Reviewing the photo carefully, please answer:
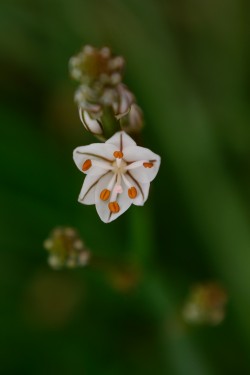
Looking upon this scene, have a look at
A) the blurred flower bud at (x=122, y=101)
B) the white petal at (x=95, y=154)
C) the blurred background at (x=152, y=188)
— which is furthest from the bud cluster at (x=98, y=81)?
the blurred background at (x=152, y=188)

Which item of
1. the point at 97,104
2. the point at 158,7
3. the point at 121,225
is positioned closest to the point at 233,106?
the point at 158,7

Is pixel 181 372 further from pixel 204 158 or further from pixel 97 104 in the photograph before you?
pixel 97 104

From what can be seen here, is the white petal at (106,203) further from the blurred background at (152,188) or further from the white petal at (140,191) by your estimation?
the blurred background at (152,188)

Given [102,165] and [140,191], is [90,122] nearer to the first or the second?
[102,165]

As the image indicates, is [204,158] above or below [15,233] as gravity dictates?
above

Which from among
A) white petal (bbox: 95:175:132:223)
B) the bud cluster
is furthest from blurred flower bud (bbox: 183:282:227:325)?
the bud cluster

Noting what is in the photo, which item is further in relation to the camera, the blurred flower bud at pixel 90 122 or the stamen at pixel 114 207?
the stamen at pixel 114 207

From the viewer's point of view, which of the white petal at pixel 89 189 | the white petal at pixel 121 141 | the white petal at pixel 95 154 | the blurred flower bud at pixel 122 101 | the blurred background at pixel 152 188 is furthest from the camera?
the blurred background at pixel 152 188
